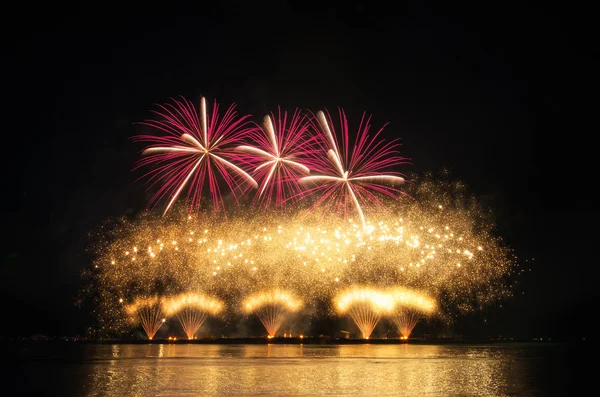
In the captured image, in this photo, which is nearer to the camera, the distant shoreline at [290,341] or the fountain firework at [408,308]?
the fountain firework at [408,308]

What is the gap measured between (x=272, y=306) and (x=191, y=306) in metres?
5.94

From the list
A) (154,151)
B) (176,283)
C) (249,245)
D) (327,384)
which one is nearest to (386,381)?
(327,384)

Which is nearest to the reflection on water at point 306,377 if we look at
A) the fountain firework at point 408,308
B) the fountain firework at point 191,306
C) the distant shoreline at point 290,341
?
the fountain firework at point 408,308

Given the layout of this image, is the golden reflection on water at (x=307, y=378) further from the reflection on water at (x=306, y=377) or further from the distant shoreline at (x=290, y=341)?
the distant shoreline at (x=290, y=341)

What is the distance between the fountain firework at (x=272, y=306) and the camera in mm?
40688

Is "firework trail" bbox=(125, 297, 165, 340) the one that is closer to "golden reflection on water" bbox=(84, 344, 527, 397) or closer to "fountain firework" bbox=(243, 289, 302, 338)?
"fountain firework" bbox=(243, 289, 302, 338)

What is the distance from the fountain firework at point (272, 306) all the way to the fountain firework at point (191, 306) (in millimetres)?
2394

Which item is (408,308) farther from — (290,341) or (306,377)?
(306,377)

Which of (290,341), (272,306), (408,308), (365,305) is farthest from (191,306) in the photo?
(408,308)

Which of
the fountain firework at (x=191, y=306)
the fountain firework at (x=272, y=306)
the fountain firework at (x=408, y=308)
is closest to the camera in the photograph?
the fountain firework at (x=408, y=308)

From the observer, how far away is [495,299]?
129 ft

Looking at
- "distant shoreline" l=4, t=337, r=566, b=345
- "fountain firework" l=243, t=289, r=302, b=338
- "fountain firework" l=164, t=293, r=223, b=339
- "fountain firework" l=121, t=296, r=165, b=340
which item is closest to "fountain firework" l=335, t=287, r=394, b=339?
"distant shoreline" l=4, t=337, r=566, b=345

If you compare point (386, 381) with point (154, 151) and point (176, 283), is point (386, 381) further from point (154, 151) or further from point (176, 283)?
point (176, 283)

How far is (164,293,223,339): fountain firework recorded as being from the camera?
40938 mm
